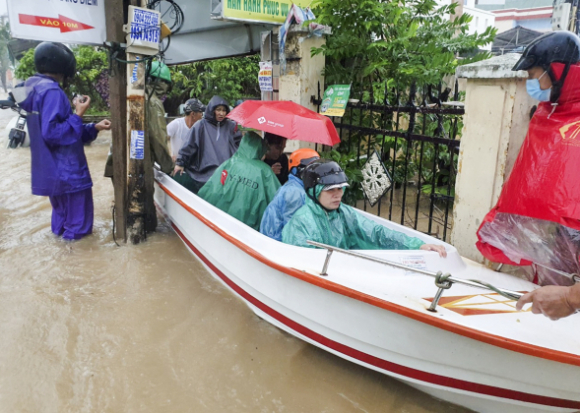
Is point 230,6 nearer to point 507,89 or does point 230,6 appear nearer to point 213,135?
point 213,135

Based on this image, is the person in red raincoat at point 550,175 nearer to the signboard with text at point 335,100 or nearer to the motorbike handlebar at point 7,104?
the signboard with text at point 335,100

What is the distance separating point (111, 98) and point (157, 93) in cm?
87

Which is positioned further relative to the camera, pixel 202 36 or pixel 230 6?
pixel 202 36

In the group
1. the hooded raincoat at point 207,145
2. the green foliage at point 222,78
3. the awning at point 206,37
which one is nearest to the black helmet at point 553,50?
the hooded raincoat at point 207,145

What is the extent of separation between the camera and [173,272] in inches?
187

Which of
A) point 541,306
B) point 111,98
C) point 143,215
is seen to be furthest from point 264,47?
point 541,306

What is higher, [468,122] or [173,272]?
[468,122]

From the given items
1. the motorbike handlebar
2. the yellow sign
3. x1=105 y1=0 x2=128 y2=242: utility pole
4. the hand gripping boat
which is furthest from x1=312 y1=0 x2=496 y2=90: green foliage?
the motorbike handlebar

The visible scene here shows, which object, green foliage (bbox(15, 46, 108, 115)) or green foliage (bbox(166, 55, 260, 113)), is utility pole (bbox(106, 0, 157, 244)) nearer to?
green foliage (bbox(166, 55, 260, 113))

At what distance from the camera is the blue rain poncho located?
360cm

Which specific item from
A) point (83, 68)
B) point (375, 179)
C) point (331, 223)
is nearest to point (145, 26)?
point (375, 179)

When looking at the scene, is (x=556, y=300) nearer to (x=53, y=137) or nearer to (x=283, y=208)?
(x=283, y=208)

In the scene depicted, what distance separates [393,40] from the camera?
546 cm

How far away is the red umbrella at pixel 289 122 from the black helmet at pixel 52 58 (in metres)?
2.37
